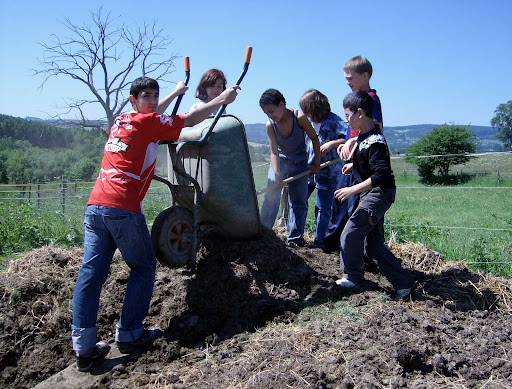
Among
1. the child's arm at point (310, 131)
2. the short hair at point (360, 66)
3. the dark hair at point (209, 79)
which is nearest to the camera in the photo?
the short hair at point (360, 66)

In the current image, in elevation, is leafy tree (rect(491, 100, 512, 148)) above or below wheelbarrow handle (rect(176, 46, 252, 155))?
above

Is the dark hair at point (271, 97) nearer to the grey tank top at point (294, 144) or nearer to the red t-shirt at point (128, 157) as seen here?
the grey tank top at point (294, 144)

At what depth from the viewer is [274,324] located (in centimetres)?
317

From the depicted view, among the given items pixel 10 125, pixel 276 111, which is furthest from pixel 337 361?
pixel 10 125

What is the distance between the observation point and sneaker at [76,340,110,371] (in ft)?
9.30

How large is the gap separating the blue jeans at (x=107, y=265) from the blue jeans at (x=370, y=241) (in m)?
1.51

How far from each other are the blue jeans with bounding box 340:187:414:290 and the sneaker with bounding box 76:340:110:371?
185cm

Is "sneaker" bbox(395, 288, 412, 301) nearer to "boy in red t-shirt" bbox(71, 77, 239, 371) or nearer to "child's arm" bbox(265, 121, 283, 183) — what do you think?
"child's arm" bbox(265, 121, 283, 183)

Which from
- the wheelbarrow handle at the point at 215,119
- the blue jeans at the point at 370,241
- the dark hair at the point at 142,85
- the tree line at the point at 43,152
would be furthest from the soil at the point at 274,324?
the tree line at the point at 43,152

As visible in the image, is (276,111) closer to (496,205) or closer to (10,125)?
(496,205)

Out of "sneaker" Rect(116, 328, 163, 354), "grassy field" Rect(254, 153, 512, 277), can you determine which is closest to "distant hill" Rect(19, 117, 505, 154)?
"grassy field" Rect(254, 153, 512, 277)

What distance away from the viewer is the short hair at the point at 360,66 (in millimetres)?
4059

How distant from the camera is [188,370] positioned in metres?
2.70

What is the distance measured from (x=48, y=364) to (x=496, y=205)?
17.4 meters
